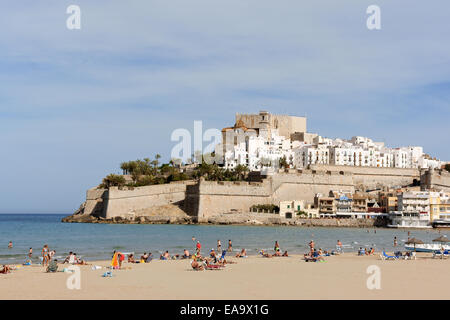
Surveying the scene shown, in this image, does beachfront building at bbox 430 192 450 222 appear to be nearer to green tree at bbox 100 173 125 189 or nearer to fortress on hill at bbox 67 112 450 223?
fortress on hill at bbox 67 112 450 223

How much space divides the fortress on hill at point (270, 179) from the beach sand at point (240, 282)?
3860cm

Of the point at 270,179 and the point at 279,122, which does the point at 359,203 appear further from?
the point at 279,122

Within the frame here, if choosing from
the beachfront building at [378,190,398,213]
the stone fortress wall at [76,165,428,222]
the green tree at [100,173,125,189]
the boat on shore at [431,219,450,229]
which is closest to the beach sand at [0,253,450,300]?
the boat on shore at [431,219,450,229]

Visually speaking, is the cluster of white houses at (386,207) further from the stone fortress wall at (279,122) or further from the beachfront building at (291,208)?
the stone fortress wall at (279,122)

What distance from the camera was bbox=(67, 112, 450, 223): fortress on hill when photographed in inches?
2275

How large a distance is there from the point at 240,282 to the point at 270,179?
46.3 m

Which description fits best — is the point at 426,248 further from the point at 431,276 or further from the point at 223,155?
the point at 223,155

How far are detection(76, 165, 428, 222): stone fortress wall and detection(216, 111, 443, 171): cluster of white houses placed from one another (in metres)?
7.23

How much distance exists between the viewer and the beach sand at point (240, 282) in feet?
38.9

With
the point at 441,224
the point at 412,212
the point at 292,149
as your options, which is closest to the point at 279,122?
the point at 292,149

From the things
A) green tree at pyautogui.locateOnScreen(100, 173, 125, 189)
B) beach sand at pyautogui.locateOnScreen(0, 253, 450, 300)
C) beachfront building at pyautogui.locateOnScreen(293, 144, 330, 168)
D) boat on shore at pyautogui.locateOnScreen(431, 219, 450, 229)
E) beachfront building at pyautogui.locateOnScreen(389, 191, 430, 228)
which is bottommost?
beach sand at pyautogui.locateOnScreen(0, 253, 450, 300)

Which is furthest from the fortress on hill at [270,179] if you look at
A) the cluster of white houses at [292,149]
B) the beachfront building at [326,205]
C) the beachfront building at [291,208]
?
the beachfront building at [326,205]

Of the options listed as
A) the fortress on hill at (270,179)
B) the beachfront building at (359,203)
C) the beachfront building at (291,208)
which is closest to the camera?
the beachfront building at (291,208)
